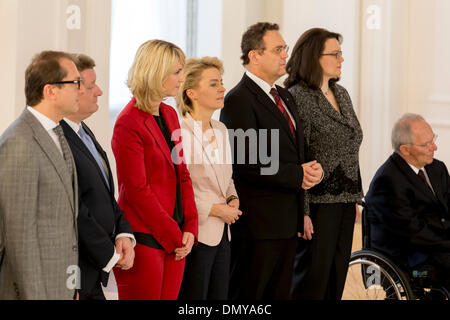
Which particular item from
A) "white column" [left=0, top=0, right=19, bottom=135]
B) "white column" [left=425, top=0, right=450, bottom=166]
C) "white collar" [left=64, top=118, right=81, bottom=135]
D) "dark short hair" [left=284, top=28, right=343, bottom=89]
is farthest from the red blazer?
"white column" [left=425, top=0, right=450, bottom=166]

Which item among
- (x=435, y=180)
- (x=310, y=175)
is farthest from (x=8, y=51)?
(x=435, y=180)

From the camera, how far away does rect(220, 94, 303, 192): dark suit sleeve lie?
3.56m

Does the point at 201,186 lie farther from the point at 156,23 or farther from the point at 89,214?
the point at 156,23

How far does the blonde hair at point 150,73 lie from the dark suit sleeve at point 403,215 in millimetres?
1716

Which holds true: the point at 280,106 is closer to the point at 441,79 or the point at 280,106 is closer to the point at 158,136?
the point at 158,136

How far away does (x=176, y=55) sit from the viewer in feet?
10.4

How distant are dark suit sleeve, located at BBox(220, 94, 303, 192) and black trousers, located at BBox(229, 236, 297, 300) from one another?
297 millimetres

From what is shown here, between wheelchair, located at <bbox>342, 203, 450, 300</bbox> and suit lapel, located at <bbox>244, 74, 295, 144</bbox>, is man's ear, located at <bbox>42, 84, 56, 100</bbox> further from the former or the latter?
wheelchair, located at <bbox>342, 203, 450, 300</bbox>

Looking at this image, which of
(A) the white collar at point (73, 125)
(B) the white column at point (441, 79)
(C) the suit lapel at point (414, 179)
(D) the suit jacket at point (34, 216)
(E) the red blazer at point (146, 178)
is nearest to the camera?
(D) the suit jacket at point (34, 216)

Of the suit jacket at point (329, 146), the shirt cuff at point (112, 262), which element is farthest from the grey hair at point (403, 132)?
the shirt cuff at point (112, 262)

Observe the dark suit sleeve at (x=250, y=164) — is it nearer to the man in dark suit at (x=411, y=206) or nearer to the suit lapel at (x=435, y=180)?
the man in dark suit at (x=411, y=206)

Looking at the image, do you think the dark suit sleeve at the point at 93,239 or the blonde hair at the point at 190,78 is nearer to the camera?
the dark suit sleeve at the point at 93,239

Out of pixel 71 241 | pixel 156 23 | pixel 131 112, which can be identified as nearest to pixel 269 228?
pixel 131 112

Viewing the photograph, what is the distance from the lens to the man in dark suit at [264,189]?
141 inches
